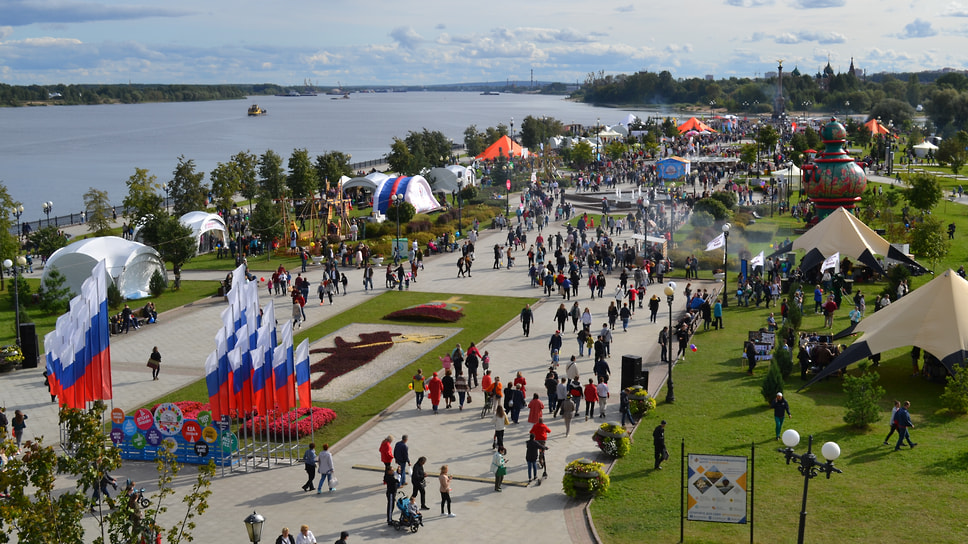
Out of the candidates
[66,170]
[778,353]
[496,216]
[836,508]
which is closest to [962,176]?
[496,216]

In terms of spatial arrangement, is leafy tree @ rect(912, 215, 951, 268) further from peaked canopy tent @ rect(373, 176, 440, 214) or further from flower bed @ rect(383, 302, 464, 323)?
peaked canopy tent @ rect(373, 176, 440, 214)

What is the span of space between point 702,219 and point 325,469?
33.0 meters

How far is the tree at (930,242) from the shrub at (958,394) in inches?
680

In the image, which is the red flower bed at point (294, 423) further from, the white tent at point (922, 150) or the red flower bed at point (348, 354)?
the white tent at point (922, 150)

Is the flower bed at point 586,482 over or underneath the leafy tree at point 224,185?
underneath

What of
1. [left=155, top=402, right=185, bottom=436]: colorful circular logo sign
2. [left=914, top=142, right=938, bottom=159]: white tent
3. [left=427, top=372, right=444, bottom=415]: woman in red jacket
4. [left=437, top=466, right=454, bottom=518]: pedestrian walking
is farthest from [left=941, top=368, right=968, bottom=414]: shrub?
[left=914, top=142, right=938, bottom=159]: white tent

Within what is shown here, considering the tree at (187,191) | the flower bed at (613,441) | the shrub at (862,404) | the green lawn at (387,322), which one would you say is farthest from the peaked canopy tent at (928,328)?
the tree at (187,191)

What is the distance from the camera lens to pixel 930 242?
36688 mm

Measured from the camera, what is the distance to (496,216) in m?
53.5

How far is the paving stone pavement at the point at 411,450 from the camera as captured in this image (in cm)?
1608

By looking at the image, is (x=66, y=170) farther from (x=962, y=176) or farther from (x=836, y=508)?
(x=836, y=508)

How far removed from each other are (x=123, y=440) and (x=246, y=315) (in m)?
3.56

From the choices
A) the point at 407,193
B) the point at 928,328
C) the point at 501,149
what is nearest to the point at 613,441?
the point at 928,328

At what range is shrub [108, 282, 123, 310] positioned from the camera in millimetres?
34000
